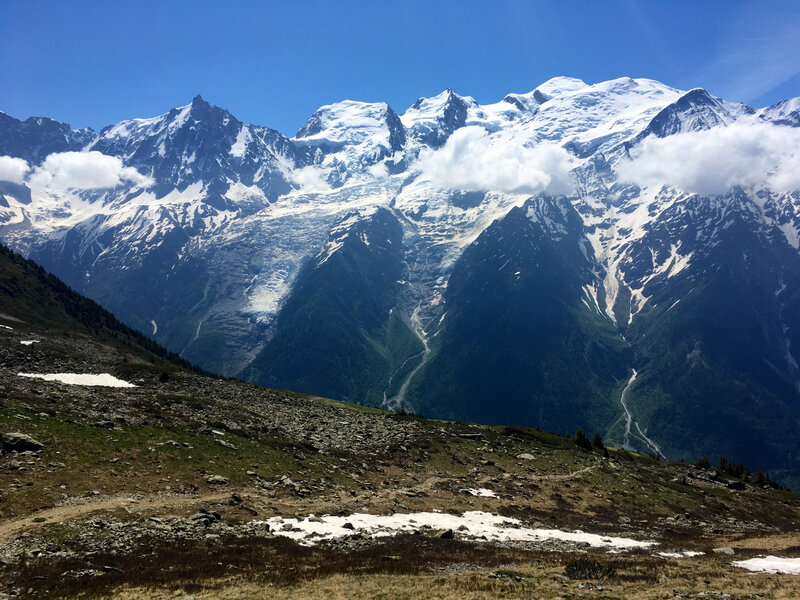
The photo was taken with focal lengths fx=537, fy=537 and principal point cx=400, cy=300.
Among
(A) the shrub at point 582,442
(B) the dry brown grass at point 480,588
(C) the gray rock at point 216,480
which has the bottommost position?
(A) the shrub at point 582,442

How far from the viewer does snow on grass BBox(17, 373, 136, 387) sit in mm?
77931

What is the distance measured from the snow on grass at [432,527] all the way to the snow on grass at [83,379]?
176ft

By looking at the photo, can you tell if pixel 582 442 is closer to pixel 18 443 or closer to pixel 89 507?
pixel 89 507

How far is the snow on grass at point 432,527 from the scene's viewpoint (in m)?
39.2

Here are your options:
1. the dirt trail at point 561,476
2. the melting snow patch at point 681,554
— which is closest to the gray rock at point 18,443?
the melting snow patch at point 681,554

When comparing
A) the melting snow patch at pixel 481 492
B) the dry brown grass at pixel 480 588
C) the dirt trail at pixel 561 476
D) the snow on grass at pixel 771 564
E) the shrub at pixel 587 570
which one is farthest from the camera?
the dirt trail at pixel 561 476

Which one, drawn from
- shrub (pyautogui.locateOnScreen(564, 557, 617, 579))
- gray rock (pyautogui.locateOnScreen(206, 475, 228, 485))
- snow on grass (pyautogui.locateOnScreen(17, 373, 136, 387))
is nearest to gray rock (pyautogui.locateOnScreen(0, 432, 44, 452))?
gray rock (pyautogui.locateOnScreen(206, 475, 228, 485))

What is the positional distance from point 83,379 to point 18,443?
43.9 metres

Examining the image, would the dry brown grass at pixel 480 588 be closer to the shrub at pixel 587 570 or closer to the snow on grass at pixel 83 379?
the shrub at pixel 587 570

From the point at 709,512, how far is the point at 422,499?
40.7 m

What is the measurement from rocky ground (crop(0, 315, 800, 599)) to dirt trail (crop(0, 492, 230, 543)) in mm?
155

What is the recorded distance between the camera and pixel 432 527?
45.2 meters

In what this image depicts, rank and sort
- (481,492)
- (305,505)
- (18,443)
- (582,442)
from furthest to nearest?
(582,442) → (481,492) → (305,505) → (18,443)

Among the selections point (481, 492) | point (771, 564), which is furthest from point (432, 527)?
point (771, 564)
